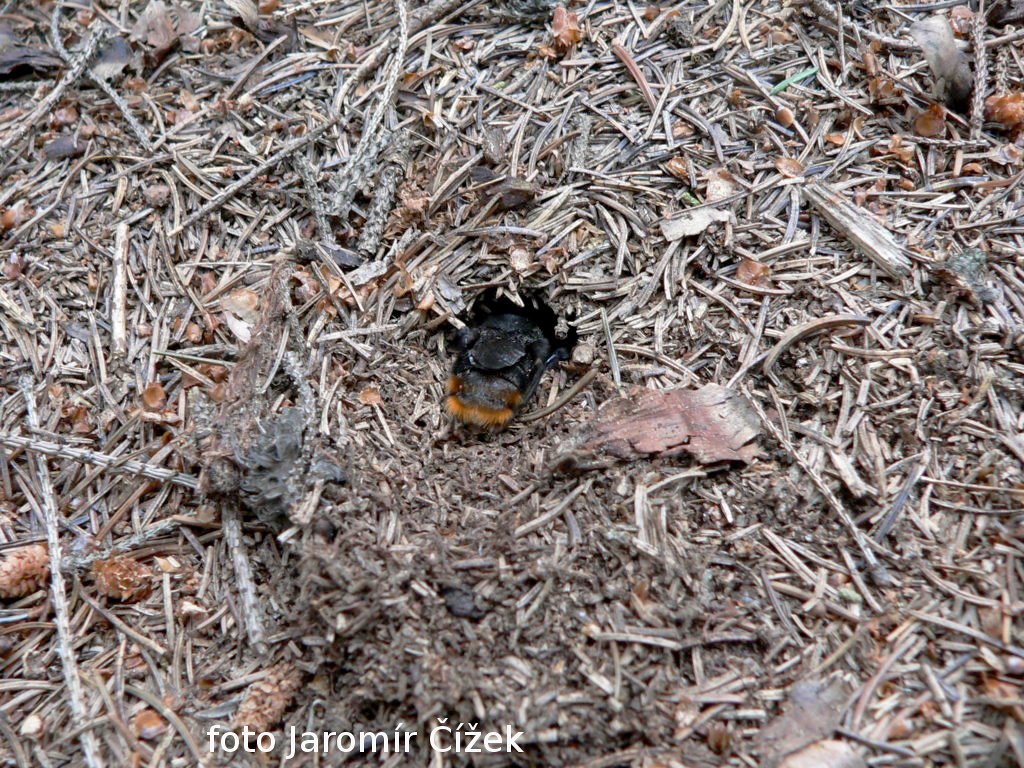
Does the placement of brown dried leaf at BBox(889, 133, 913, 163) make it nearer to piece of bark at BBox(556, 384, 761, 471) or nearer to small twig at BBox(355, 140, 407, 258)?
piece of bark at BBox(556, 384, 761, 471)

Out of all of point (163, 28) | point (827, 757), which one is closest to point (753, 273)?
point (827, 757)

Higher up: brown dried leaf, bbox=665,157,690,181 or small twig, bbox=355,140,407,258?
brown dried leaf, bbox=665,157,690,181

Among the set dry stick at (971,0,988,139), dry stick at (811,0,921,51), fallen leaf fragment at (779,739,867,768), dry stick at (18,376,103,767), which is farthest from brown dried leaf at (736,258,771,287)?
dry stick at (18,376,103,767)

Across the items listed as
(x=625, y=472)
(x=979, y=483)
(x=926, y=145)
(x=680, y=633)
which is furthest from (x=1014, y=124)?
(x=680, y=633)

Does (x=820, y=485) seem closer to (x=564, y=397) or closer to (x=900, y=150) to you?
(x=564, y=397)

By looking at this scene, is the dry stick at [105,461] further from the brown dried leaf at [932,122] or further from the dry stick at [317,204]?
the brown dried leaf at [932,122]
